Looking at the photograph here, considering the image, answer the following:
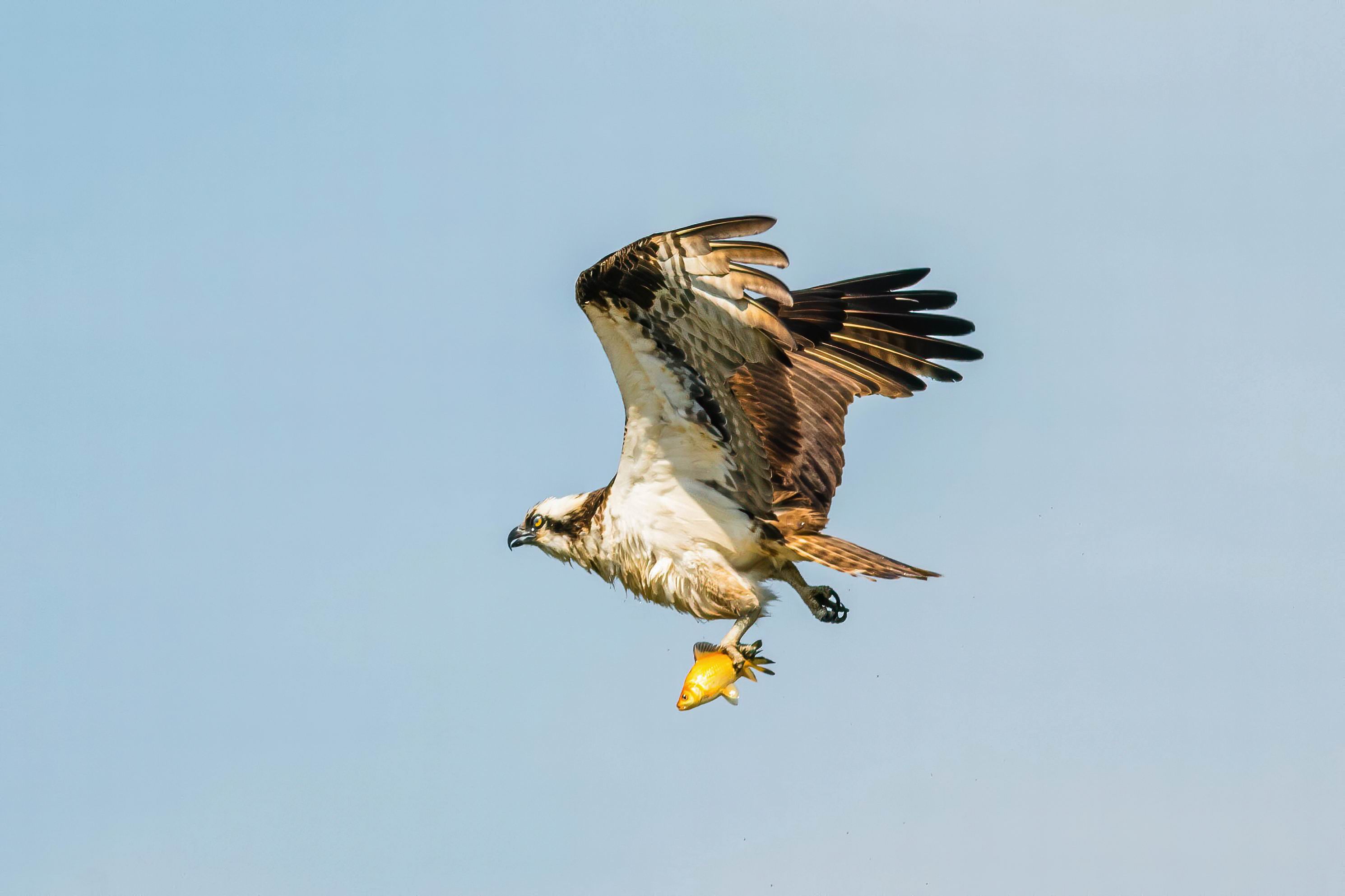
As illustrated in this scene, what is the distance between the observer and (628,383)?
9055 millimetres

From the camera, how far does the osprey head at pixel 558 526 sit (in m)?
10.1

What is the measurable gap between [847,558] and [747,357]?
54.4 inches

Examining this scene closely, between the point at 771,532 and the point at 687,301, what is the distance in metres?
2.00

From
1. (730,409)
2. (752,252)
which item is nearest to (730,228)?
(752,252)

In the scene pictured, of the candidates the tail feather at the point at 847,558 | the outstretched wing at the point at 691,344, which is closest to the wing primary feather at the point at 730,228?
the outstretched wing at the point at 691,344

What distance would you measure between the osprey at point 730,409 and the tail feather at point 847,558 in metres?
0.01

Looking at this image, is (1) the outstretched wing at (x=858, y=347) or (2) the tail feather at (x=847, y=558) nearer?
(2) the tail feather at (x=847, y=558)

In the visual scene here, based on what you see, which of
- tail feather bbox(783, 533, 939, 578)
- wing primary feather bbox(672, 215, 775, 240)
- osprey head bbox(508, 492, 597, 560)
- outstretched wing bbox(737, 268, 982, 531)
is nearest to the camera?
wing primary feather bbox(672, 215, 775, 240)

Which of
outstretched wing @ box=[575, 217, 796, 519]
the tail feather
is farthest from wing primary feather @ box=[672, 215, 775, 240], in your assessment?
the tail feather

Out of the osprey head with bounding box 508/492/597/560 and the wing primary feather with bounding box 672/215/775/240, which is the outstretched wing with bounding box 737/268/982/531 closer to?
the osprey head with bounding box 508/492/597/560

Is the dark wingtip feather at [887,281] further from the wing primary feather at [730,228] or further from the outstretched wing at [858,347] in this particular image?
the wing primary feather at [730,228]

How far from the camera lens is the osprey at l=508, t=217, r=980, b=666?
802cm

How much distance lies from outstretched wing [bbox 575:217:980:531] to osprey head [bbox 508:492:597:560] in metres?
0.45

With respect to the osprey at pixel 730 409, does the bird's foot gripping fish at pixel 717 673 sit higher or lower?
lower
